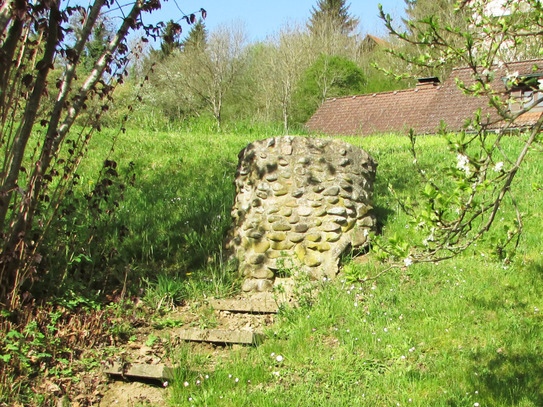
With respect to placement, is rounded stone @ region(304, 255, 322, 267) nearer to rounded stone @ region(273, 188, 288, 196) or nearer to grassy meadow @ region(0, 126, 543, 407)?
grassy meadow @ region(0, 126, 543, 407)

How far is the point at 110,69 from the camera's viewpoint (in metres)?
4.66

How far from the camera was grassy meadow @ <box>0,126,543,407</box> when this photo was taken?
3.56 metres

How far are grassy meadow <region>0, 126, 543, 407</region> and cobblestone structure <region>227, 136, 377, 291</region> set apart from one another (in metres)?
0.33

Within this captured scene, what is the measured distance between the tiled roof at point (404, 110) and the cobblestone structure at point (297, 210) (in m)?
13.0

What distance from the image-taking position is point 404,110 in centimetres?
2142

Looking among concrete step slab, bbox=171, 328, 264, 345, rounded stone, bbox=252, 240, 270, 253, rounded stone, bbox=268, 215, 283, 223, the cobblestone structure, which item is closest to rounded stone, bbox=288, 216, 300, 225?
the cobblestone structure

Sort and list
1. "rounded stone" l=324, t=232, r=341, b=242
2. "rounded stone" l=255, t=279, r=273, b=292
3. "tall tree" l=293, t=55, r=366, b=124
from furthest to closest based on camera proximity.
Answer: "tall tree" l=293, t=55, r=366, b=124 → "rounded stone" l=324, t=232, r=341, b=242 → "rounded stone" l=255, t=279, r=273, b=292

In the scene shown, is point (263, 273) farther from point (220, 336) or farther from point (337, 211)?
point (220, 336)

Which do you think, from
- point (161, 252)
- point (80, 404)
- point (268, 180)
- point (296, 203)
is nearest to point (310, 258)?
point (296, 203)

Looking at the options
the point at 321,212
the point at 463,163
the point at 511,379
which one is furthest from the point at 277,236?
the point at 463,163

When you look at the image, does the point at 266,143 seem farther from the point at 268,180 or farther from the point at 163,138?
the point at 163,138

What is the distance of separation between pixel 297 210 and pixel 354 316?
166 cm

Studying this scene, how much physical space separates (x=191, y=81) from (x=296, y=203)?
26.1 m

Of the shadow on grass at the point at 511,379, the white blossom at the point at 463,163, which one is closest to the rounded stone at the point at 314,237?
the shadow on grass at the point at 511,379
